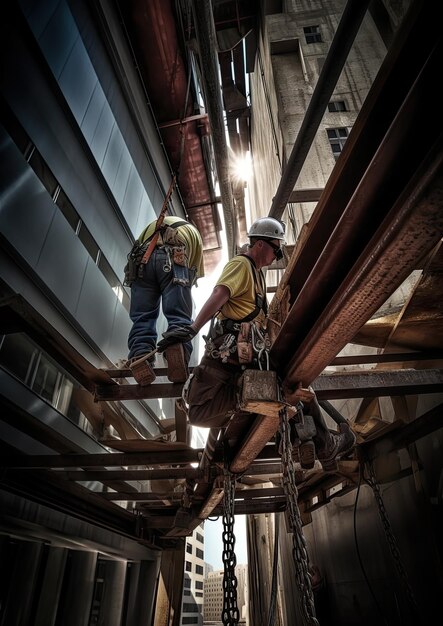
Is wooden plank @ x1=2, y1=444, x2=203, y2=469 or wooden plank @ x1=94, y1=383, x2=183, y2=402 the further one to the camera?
wooden plank @ x1=2, y1=444, x2=203, y2=469

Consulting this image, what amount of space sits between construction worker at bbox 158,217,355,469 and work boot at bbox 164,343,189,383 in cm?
7

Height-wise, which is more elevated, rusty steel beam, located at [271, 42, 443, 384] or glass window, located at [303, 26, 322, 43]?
glass window, located at [303, 26, 322, 43]

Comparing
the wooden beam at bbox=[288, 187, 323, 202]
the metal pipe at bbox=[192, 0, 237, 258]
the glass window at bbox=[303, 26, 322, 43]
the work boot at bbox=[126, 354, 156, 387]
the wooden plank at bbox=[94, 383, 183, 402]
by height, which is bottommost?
A: the wooden plank at bbox=[94, 383, 183, 402]

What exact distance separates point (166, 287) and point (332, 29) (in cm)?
1108

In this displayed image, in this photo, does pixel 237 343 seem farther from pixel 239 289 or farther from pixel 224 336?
pixel 239 289

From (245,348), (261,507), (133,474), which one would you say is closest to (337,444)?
(245,348)

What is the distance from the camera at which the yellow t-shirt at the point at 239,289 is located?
2.83 metres

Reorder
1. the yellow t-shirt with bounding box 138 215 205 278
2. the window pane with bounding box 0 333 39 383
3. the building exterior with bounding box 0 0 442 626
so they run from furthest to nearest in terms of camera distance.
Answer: the window pane with bounding box 0 333 39 383
the yellow t-shirt with bounding box 138 215 205 278
the building exterior with bounding box 0 0 442 626

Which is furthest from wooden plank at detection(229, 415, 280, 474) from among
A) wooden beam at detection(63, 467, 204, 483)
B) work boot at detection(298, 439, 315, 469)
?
wooden beam at detection(63, 467, 204, 483)

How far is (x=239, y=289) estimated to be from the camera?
9.31 ft

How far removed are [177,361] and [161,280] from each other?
126 centimetres

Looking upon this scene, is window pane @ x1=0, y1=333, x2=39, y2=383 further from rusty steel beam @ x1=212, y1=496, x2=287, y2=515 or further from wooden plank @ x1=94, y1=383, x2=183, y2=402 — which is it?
rusty steel beam @ x1=212, y1=496, x2=287, y2=515

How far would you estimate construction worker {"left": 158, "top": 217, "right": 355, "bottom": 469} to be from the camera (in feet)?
8.47

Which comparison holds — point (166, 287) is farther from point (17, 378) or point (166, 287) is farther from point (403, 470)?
point (403, 470)
